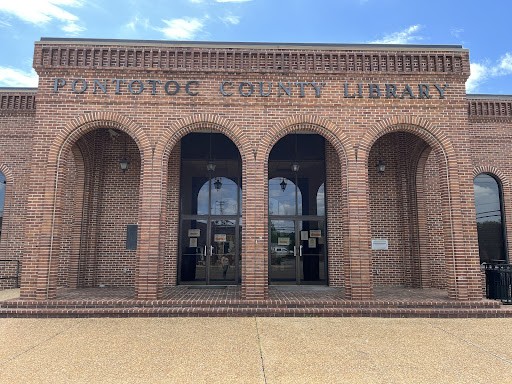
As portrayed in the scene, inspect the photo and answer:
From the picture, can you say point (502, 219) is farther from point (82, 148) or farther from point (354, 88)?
point (82, 148)

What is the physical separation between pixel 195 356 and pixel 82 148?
319 inches

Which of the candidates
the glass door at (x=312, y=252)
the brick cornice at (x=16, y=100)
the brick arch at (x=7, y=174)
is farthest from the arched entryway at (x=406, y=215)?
the brick arch at (x=7, y=174)

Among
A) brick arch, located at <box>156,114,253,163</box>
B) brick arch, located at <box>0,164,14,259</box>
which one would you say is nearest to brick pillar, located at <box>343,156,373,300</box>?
brick arch, located at <box>156,114,253,163</box>

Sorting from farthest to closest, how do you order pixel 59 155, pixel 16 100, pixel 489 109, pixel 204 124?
pixel 489 109, pixel 16 100, pixel 204 124, pixel 59 155

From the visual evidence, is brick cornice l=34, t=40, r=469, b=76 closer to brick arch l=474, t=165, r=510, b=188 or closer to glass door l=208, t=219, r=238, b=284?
brick arch l=474, t=165, r=510, b=188

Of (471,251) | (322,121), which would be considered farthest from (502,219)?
(322,121)

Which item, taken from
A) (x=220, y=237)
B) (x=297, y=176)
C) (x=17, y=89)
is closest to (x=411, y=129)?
(x=297, y=176)

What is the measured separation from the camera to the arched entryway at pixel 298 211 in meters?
11.5

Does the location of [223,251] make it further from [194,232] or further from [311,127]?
[311,127]

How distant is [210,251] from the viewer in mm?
11500

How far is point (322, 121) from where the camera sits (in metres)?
9.05

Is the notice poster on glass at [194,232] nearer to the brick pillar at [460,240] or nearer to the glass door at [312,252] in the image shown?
the glass door at [312,252]

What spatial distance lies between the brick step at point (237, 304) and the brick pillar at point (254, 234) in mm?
407

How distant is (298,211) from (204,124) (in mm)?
4587
